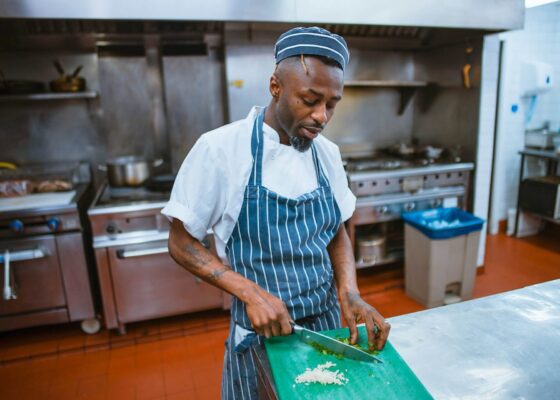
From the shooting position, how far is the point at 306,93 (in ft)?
3.70

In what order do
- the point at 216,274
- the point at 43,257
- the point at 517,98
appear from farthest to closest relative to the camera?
the point at 517,98 → the point at 43,257 → the point at 216,274

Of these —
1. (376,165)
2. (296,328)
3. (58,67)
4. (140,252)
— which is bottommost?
(140,252)

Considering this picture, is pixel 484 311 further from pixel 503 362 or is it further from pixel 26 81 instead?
pixel 26 81

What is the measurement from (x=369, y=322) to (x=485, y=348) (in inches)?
14.0

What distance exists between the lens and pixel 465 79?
11.9 ft

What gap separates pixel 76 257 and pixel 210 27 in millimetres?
2142

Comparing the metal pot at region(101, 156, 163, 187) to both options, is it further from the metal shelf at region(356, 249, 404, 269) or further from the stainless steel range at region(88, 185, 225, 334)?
the metal shelf at region(356, 249, 404, 269)

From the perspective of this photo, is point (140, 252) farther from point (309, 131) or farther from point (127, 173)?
point (309, 131)

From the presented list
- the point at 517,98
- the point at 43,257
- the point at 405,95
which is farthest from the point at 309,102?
the point at 517,98

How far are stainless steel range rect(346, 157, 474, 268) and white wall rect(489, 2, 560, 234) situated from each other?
1.58 meters

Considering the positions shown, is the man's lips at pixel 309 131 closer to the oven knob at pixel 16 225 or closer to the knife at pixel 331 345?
the knife at pixel 331 345

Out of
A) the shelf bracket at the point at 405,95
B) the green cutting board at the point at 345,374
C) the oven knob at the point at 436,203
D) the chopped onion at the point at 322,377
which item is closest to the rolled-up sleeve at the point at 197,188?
the green cutting board at the point at 345,374

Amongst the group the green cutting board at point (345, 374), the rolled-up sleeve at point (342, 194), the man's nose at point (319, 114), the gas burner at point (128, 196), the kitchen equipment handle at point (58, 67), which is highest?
the kitchen equipment handle at point (58, 67)

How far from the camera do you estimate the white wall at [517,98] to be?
466cm
